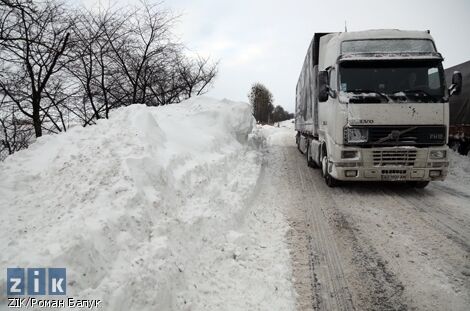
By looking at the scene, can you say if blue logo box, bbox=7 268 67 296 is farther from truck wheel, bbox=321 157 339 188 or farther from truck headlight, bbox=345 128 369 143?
truck wheel, bbox=321 157 339 188

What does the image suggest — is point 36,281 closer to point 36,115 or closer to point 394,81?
point 394,81

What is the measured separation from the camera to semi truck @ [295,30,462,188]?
705cm

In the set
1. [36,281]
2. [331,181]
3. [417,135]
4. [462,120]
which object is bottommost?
[36,281]

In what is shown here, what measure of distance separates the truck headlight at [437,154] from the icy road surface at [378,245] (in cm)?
95

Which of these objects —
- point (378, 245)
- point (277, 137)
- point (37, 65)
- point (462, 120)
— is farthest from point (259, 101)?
point (378, 245)

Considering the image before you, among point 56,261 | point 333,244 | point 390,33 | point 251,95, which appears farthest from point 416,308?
point 251,95

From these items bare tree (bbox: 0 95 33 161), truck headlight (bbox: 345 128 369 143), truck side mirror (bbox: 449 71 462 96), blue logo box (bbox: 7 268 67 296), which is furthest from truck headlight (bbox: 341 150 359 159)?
bare tree (bbox: 0 95 33 161)

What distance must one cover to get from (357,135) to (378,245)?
303cm

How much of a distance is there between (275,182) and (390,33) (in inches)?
188

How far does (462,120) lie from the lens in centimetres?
1446

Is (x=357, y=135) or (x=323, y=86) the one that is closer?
(x=357, y=135)

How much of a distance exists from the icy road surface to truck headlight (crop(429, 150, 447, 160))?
0.95 meters

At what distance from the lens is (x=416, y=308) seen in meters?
3.36

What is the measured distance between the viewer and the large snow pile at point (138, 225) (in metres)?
3.10
